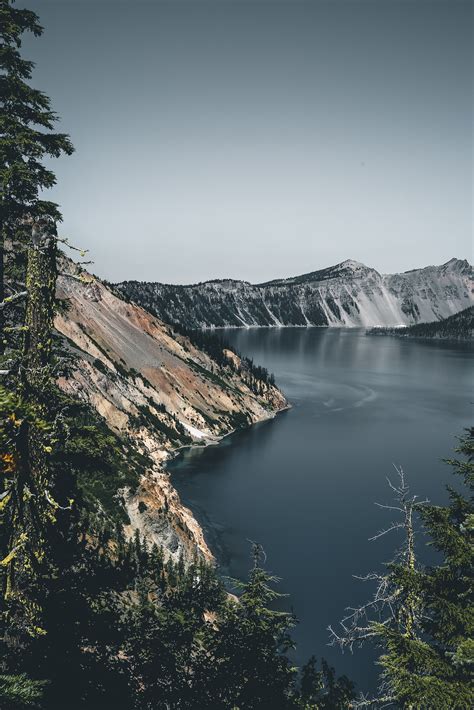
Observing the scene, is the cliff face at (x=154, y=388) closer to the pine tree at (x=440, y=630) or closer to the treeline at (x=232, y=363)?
the treeline at (x=232, y=363)

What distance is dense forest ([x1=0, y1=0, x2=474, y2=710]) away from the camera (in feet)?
26.8

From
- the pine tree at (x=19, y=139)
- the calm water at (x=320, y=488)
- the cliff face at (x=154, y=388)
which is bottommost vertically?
the calm water at (x=320, y=488)

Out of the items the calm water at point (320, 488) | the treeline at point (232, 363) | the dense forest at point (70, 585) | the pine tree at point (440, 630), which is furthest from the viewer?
the treeline at point (232, 363)

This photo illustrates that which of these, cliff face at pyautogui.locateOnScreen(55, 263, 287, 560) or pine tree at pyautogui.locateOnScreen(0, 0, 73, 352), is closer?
pine tree at pyautogui.locateOnScreen(0, 0, 73, 352)

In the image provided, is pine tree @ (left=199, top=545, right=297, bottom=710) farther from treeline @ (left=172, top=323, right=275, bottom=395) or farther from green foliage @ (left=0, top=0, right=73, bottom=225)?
treeline @ (left=172, top=323, right=275, bottom=395)

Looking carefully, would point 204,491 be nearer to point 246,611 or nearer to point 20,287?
point 246,611

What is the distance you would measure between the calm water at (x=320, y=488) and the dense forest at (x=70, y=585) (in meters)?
29.6

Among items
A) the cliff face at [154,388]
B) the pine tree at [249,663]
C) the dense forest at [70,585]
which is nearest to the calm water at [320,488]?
the cliff face at [154,388]

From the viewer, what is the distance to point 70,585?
12.0 metres

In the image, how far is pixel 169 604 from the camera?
1977cm

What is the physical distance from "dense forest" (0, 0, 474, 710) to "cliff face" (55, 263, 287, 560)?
32805 mm

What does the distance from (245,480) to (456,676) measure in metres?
70.5

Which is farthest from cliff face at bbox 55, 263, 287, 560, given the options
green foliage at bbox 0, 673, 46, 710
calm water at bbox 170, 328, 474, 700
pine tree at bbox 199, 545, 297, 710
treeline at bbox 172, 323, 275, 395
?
green foliage at bbox 0, 673, 46, 710

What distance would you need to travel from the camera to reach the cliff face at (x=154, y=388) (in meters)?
54.5
